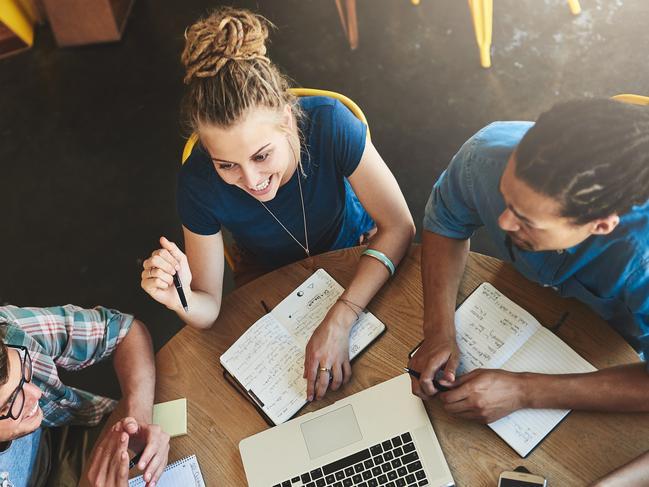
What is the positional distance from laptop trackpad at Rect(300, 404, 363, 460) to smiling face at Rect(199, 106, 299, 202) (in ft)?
1.77

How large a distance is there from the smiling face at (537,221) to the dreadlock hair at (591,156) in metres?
0.02

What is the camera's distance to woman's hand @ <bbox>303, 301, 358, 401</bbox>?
1.45 metres

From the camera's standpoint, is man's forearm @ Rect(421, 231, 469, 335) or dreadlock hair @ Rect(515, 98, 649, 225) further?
man's forearm @ Rect(421, 231, 469, 335)

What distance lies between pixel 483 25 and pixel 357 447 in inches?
78.8

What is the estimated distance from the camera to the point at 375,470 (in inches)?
53.7

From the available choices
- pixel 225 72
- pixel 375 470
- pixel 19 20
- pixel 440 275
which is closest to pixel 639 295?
pixel 440 275

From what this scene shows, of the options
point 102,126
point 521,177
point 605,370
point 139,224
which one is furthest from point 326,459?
point 102,126

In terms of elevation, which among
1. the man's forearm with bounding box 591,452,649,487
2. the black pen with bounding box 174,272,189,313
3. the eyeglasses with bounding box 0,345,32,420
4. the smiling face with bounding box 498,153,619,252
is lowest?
the man's forearm with bounding box 591,452,649,487

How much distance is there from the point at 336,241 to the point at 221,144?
583 mm

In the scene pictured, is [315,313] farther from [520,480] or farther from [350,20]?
[350,20]

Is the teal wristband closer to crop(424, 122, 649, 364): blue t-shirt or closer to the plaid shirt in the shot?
crop(424, 122, 649, 364): blue t-shirt

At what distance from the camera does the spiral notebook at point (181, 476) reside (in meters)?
1.42

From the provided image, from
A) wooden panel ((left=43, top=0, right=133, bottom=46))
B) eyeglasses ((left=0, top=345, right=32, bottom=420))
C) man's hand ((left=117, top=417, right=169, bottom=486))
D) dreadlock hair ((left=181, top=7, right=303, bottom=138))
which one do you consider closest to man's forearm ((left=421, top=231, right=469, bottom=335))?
dreadlock hair ((left=181, top=7, right=303, bottom=138))

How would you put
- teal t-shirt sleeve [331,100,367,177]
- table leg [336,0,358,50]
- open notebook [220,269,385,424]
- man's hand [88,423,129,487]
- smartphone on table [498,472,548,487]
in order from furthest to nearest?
table leg [336,0,358,50] → teal t-shirt sleeve [331,100,367,177] → open notebook [220,269,385,424] → man's hand [88,423,129,487] → smartphone on table [498,472,548,487]
